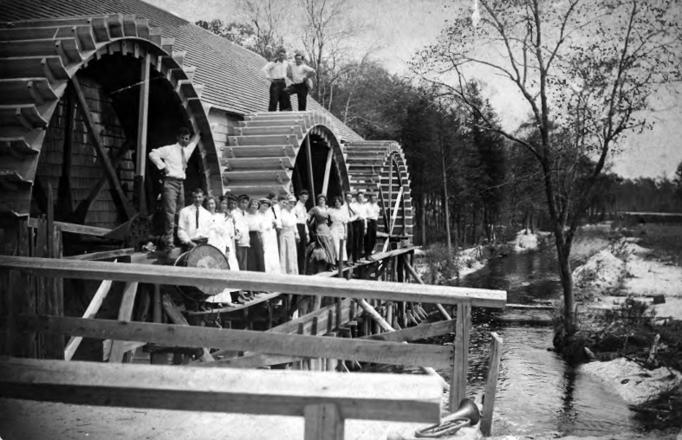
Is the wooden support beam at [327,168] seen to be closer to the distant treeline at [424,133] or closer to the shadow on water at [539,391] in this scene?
the shadow on water at [539,391]

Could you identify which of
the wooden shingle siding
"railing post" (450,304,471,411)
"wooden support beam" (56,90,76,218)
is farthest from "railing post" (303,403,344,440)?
the wooden shingle siding

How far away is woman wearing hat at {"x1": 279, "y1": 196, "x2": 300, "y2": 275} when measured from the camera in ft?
33.6

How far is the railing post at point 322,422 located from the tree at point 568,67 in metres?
14.2

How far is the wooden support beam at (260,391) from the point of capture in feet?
5.62

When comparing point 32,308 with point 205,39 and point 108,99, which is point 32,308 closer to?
point 108,99

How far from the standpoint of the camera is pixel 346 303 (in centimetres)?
1196

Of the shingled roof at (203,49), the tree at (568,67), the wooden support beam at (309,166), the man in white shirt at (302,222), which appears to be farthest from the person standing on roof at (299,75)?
the tree at (568,67)

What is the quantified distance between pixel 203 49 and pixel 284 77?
3695 mm

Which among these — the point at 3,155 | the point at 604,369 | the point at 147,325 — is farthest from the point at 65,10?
the point at 604,369

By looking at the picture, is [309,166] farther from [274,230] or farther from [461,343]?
[461,343]

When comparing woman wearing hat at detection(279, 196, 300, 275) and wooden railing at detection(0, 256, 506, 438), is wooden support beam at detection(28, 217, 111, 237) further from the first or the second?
woman wearing hat at detection(279, 196, 300, 275)

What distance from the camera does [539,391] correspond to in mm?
11742

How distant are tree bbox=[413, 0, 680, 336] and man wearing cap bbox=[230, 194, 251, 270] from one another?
29.1 feet

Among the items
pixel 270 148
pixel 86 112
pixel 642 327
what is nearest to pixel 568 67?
pixel 642 327
